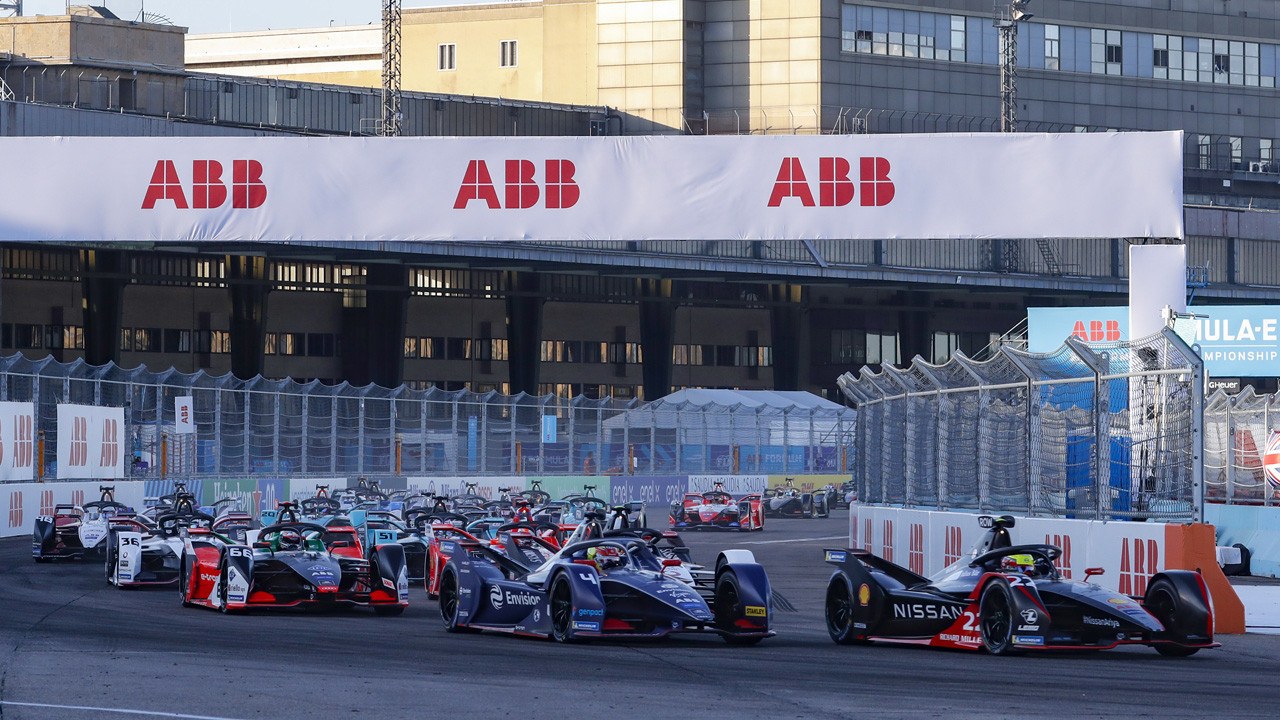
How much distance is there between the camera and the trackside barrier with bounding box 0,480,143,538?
2825 centimetres

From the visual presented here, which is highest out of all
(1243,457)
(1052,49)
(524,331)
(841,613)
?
(1052,49)

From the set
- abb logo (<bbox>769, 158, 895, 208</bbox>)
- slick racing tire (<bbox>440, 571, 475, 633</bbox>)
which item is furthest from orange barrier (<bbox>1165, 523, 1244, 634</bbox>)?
abb logo (<bbox>769, 158, 895, 208</bbox>)

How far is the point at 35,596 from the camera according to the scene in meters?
18.2

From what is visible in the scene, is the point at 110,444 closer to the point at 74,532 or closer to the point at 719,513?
the point at 74,532

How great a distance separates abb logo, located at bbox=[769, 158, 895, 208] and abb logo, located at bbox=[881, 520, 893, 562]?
4.31 metres

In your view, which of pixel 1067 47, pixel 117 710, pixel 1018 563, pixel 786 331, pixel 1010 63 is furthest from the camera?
pixel 1067 47

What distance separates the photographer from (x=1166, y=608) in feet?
43.1

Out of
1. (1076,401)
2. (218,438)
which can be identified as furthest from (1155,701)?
(218,438)

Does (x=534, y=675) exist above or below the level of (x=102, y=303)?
below

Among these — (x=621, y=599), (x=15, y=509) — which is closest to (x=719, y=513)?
(x=15, y=509)

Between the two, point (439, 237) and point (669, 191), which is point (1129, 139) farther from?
point (439, 237)

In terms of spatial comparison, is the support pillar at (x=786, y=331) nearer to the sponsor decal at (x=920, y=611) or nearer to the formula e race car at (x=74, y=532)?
the formula e race car at (x=74, y=532)

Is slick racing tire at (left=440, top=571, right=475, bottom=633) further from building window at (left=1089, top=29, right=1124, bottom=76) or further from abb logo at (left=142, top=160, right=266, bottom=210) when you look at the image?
building window at (left=1089, top=29, right=1124, bottom=76)

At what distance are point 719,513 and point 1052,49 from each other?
1745 inches
